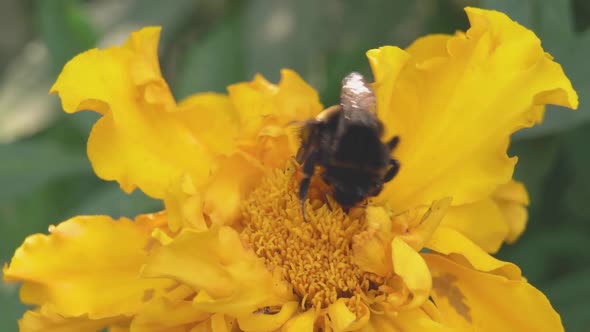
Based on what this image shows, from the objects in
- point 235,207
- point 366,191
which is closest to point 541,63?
point 366,191

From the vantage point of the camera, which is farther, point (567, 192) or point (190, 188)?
point (567, 192)

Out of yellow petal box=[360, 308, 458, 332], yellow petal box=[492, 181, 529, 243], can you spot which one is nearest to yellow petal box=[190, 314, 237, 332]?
yellow petal box=[360, 308, 458, 332]

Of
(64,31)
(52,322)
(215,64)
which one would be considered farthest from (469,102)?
(64,31)

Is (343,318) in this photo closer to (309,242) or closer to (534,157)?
(309,242)

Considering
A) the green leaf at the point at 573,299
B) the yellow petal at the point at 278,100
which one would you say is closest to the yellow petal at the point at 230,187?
the yellow petal at the point at 278,100

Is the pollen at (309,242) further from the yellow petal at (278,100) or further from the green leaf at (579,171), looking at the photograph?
the green leaf at (579,171)

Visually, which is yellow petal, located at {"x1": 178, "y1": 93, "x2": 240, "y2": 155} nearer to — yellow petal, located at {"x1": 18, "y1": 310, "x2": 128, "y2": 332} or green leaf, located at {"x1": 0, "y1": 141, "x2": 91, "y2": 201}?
yellow petal, located at {"x1": 18, "y1": 310, "x2": 128, "y2": 332}

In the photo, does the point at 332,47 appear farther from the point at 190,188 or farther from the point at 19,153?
the point at 190,188
